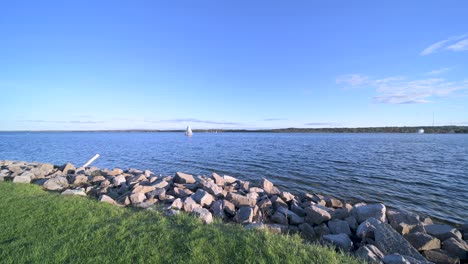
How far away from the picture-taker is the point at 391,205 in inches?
499

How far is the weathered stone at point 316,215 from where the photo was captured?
8.77 meters

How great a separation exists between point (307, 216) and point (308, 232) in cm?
101

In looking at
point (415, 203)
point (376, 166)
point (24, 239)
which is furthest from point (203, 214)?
point (376, 166)

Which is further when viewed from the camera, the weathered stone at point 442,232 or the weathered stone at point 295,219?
the weathered stone at point 295,219

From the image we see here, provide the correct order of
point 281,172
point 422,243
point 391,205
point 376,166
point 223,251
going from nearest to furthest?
point 223,251 < point 422,243 < point 391,205 < point 281,172 < point 376,166

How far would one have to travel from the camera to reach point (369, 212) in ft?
28.7

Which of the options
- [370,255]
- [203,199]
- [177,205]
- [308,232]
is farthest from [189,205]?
[370,255]

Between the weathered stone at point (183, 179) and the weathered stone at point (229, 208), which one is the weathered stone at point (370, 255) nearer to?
the weathered stone at point (229, 208)

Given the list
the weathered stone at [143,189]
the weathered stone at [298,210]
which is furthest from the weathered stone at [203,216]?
the weathered stone at [298,210]

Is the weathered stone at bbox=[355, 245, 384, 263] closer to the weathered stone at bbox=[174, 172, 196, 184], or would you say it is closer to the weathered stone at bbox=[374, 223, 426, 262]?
the weathered stone at bbox=[374, 223, 426, 262]

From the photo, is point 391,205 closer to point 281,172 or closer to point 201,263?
point 281,172

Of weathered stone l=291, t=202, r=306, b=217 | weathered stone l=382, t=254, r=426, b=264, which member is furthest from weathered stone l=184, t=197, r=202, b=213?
weathered stone l=382, t=254, r=426, b=264

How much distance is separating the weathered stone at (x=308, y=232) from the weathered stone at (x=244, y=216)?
Result: 182 centimetres

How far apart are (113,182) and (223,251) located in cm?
1015
